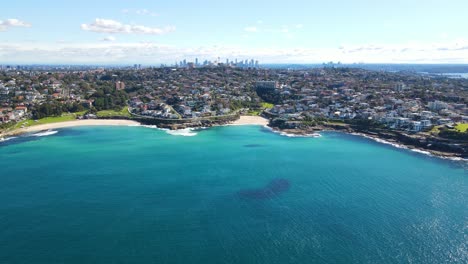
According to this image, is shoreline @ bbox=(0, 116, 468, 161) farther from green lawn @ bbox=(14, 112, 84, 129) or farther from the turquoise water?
the turquoise water

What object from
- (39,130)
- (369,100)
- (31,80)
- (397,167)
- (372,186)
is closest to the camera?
(372,186)

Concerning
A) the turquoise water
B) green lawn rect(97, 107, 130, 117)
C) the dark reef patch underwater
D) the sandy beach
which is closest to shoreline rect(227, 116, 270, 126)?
the turquoise water

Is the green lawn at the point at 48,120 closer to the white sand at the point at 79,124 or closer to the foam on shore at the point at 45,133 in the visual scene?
the white sand at the point at 79,124

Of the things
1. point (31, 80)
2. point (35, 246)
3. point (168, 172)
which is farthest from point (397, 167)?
point (31, 80)

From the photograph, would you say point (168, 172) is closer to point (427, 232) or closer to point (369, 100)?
point (427, 232)

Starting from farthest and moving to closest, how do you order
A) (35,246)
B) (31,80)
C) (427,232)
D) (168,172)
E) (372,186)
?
(31,80)
(168,172)
(372,186)
(427,232)
(35,246)

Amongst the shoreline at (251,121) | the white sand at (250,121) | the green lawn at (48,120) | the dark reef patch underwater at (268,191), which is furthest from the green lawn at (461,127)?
the green lawn at (48,120)
